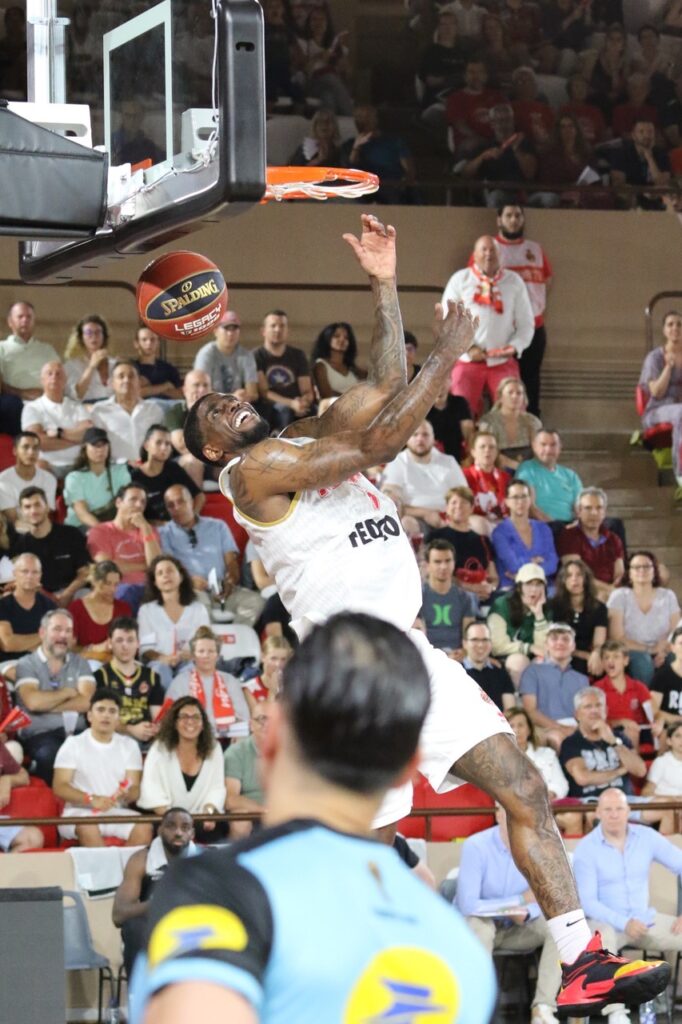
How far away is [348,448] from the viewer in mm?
5137

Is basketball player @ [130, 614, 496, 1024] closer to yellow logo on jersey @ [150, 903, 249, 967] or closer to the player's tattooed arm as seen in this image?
yellow logo on jersey @ [150, 903, 249, 967]

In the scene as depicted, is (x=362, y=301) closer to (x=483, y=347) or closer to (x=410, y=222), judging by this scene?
(x=410, y=222)

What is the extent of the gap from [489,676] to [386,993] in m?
8.77

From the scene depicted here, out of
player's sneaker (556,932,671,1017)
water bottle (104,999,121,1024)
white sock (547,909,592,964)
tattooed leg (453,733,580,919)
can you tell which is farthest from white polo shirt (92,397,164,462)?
player's sneaker (556,932,671,1017)

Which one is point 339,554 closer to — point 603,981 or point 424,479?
point 603,981

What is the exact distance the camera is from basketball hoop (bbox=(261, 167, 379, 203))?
530cm

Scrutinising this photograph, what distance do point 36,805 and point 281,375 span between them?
470cm

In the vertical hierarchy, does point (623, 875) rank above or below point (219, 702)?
below

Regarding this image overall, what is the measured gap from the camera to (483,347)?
543 inches

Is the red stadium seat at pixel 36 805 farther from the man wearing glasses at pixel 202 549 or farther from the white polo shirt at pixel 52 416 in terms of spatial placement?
the white polo shirt at pixel 52 416

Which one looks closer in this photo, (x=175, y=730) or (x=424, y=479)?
(x=175, y=730)

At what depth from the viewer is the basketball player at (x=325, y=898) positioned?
1688 mm

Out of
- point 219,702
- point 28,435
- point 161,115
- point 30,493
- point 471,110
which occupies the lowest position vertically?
point 219,702

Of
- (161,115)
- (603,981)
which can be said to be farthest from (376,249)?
(603,981)
